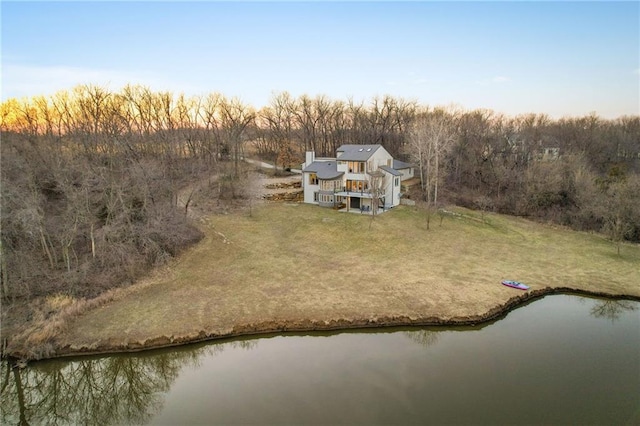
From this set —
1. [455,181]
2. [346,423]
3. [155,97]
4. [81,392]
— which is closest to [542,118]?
[455,181]

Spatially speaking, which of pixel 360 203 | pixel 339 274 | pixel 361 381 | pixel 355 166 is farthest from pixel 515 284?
pixel 355 166

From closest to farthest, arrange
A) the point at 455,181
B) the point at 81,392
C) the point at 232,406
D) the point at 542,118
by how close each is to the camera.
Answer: the point at 232,406 < the point at 81,392 < the point at 455,181 < the point at 542,118

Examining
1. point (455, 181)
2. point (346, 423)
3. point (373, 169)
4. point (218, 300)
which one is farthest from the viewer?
point (455, 181)

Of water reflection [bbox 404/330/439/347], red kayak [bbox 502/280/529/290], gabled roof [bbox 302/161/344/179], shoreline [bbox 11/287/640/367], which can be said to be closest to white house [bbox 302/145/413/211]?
gabled roof [bbox 302/161/344/179]

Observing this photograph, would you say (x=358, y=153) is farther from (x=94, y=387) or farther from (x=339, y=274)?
(x=94, y=387)

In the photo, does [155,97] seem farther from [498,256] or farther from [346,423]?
[346,423]

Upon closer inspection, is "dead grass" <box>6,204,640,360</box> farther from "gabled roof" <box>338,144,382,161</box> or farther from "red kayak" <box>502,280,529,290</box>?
"gabled roof" <box>338,144,382,161</box>
